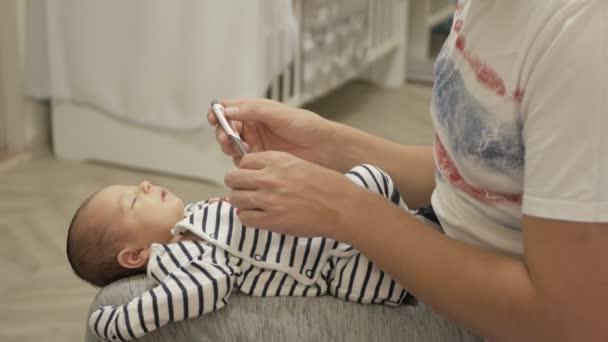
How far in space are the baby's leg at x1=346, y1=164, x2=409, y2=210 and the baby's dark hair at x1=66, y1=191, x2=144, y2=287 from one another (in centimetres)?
32

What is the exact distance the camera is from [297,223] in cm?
79

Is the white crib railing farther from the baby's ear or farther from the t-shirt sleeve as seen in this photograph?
the t-shirt sleeve

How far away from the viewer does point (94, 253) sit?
104cm

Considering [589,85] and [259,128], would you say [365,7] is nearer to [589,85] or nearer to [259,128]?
[259,128]

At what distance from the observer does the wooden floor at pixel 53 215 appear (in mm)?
1626

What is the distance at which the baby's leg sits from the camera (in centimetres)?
95

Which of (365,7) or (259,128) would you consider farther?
(365,7)

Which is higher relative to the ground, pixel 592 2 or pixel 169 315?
pixel 592 2

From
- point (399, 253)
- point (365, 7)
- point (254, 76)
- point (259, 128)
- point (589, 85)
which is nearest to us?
point (589, 85)

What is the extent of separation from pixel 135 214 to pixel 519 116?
1.83ft

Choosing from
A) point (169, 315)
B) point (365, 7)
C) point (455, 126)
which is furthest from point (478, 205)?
point (365, 7)

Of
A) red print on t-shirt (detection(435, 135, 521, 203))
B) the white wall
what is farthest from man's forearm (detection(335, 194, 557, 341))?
the white wall

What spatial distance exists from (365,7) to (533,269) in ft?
7.23

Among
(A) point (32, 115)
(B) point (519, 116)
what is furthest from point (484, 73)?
(A) point (32, 115)
